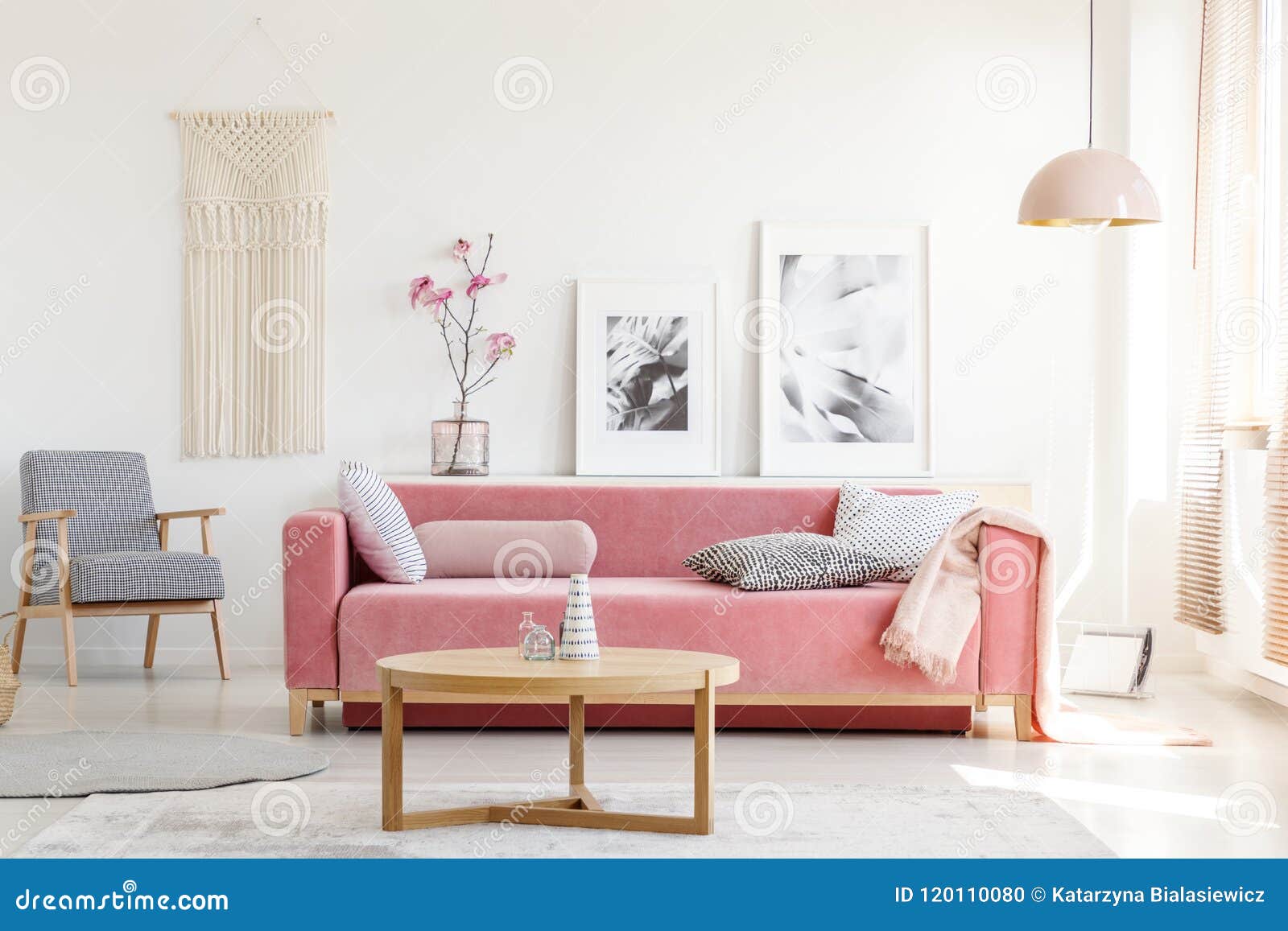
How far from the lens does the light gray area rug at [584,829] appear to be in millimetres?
2746

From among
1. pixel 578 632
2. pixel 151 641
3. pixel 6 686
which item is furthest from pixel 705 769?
pixel 151 641

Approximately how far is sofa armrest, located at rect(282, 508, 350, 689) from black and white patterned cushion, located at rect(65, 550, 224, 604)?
1.09 meters

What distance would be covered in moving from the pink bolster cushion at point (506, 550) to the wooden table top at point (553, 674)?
144 centimetres

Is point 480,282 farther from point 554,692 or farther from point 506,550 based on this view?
point 554,692

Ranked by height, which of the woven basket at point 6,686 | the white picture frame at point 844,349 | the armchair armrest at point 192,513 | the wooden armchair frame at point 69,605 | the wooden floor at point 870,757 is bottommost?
the wooden floor at point 870,757

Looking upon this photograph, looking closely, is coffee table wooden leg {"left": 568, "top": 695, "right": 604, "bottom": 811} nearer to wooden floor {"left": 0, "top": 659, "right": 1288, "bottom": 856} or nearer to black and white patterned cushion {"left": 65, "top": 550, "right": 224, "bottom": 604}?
wooden floor {"left": 0, "top": 659, "right": 1288, "bottom": 856}

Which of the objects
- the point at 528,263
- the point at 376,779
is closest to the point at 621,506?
the point at 528,263

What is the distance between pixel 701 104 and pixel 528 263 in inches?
39.4

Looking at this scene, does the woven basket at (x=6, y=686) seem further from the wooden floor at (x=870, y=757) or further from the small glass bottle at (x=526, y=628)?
the small glass bottle at (x=526, y=628)

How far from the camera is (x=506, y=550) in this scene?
4.60 meters

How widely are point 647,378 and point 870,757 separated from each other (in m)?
2.20

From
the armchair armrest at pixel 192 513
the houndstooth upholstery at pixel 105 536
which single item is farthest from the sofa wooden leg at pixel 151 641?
the armchair armrest at pixel 192 513

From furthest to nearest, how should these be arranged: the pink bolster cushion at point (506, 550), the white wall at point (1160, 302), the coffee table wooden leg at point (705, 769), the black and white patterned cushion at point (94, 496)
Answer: the white wall at point (1160, 302)
the black and white patterned cushion at point (94, 496)
the pink bolster cushion at point (506, 550)
the coffee table wooden leg at point (705, 769)

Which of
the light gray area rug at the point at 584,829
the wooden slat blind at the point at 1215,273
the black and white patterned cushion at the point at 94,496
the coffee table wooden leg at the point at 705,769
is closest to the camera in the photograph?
the light gray area rug at the point at 584,829
